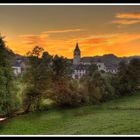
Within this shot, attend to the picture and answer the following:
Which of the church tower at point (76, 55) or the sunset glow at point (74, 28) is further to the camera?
the church tower at point (76, 55)

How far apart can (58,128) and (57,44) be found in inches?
78.8

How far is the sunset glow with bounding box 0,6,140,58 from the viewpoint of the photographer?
19.7 ft

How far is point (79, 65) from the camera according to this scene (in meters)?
7.10

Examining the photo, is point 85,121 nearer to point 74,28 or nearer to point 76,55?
point 76,55

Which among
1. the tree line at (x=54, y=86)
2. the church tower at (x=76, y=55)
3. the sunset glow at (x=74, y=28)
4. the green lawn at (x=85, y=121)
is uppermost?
the sunset glow at (x=74, y=28)

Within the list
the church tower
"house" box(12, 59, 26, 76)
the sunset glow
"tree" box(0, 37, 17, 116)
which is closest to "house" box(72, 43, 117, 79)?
the church tower

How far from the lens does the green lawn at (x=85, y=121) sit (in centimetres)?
596

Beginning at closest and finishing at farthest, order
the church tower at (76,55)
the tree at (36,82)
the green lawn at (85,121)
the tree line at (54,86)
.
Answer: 1. the green lawn at (85,121)
2. the church tower at (76,55)
3. the tree line at (54,86)
4. the tree at (36,82)

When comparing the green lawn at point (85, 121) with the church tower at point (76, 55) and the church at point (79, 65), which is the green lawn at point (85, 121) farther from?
the church tower at point (76, 55)

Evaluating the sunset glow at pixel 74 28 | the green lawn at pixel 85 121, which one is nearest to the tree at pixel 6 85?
the green lawn at pixel 85 121

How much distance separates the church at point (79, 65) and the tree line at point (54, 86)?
0.18m

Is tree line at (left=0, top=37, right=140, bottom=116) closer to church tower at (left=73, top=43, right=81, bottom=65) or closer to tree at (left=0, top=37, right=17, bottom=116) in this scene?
tree at (left=0, top=37, right=17, bottom=116)

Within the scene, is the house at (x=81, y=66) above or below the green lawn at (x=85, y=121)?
above
